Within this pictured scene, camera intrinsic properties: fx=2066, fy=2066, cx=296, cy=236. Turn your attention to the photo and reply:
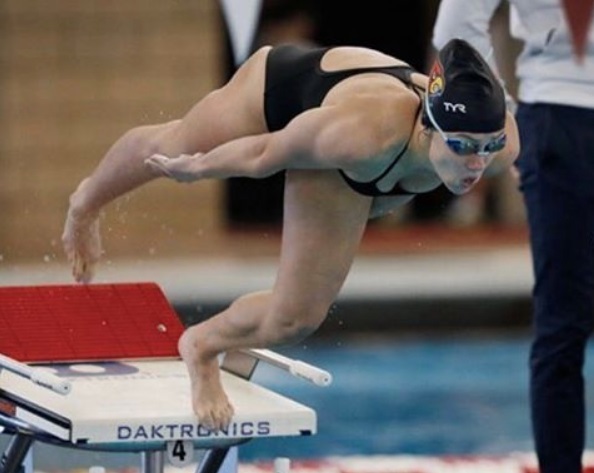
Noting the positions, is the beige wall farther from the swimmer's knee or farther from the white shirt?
the swimmer's knee

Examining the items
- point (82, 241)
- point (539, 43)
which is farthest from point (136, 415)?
point (539, 43)

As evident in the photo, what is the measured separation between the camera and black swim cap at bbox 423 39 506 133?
173 inches

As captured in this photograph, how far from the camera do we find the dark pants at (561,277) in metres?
5.18

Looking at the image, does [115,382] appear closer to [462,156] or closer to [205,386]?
[205,386]

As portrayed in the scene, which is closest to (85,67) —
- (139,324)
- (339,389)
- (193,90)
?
(193,90)

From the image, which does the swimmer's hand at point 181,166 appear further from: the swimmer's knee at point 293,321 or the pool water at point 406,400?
the pool water at point 406,400

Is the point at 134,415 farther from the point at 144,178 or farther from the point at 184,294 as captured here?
the point at 184,294

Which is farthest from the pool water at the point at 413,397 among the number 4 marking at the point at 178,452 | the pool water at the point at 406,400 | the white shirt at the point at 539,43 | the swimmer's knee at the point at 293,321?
the number 4 marking at the point at 178,452

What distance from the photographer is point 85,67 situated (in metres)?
11.3

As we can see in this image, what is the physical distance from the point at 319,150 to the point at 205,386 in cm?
59

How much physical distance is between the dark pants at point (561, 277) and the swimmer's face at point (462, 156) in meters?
0.80

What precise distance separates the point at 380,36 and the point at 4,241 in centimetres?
322

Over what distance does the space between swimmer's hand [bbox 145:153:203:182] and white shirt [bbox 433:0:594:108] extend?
0.90m

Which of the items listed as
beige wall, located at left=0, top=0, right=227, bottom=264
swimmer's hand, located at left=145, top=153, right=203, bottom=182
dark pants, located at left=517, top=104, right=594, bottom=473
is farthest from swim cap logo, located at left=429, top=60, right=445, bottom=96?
beige wall, located at left=0, top=0, right=227, bottom=264
